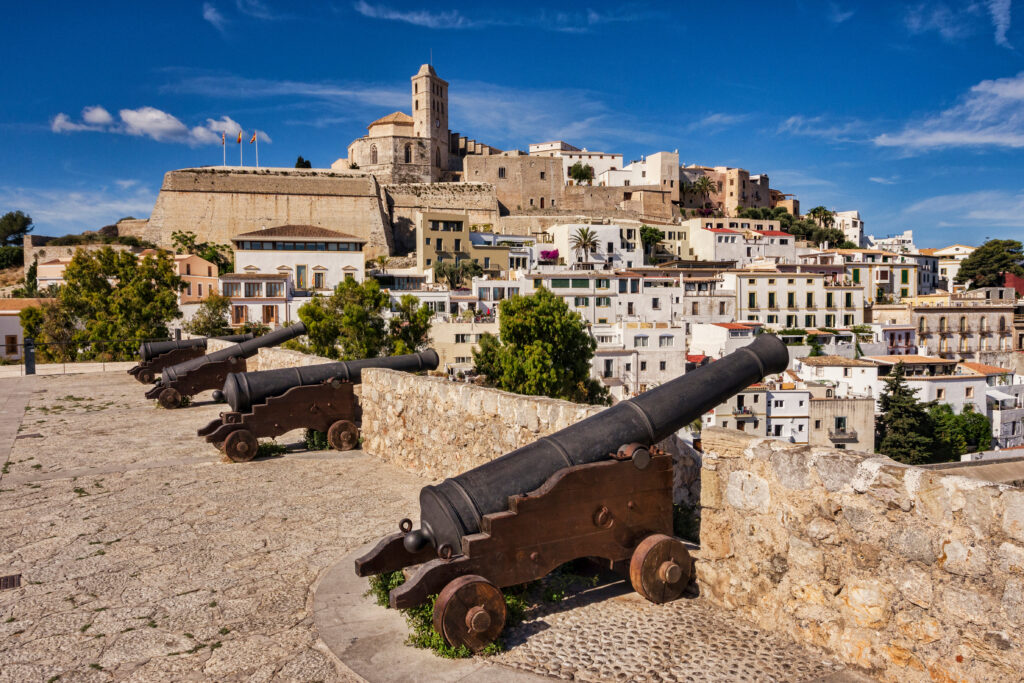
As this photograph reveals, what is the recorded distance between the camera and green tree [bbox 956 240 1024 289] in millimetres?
73750

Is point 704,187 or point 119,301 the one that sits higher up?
point 704,187

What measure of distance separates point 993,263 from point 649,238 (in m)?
36.0

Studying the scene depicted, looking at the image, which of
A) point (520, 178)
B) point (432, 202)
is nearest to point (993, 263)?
point (520, 178)

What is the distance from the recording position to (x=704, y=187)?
94.4 m

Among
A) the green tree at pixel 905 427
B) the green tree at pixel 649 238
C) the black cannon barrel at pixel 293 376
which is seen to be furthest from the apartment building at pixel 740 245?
the black cannon barrel at pixel 293 376

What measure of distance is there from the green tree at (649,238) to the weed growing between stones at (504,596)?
69.8 metres

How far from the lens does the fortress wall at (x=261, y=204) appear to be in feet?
225

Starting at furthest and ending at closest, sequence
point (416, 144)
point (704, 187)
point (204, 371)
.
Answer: point (704, 187) → point (416, 144) → point (204, 371)

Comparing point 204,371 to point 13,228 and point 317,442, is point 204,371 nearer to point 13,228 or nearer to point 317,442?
point 317,442

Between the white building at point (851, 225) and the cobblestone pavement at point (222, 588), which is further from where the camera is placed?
the white building at point (851, 225)

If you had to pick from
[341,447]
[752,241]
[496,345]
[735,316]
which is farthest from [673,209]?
[341,447]

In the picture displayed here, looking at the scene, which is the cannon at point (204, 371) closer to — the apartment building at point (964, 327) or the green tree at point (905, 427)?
the green tree at point (905, 427)

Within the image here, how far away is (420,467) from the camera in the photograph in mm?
7105

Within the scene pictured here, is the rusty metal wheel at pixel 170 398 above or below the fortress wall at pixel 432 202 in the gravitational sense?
below
